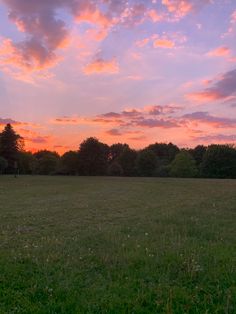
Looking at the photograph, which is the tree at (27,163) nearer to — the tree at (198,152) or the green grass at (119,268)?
the tree at (198,152)

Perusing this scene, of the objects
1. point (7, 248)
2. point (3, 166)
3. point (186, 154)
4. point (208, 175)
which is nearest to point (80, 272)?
point (7, 248)

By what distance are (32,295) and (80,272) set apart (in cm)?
131

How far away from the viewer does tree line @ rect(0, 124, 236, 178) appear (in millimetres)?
85875

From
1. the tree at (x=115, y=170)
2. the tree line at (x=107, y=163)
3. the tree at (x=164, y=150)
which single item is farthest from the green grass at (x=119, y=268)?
the tree at (x=164, y=150)

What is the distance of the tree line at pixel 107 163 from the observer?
85875 millimetres

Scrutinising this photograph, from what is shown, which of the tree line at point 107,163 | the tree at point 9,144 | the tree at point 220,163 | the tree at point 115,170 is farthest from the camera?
the tree at point 115,170

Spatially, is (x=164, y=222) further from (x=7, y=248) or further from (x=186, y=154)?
(x=186, y=154)

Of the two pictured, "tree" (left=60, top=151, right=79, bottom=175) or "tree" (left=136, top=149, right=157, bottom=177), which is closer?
"tree" (left=60, top=151, right=79, bottom=175)

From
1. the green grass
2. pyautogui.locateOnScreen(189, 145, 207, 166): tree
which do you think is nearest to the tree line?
pyautogui.locateOnScreen(189, 145, 207, 166): tree

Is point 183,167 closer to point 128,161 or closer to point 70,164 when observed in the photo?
point 128,161

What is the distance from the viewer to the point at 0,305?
555 centimetres

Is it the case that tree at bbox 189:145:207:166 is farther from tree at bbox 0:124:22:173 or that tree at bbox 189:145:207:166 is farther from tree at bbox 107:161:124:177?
tree at bbox 0:124:22:173

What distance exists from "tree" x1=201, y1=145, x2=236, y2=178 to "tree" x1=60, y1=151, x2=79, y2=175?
121ft

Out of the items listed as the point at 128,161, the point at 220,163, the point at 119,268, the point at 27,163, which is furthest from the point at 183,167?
the point at 119,268
